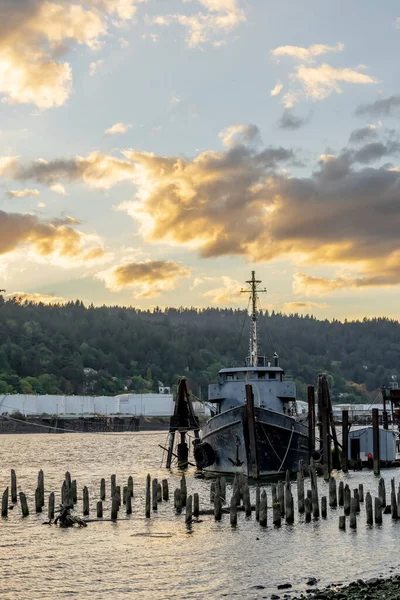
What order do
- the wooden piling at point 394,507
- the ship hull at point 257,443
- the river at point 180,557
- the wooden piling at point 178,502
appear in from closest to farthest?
the river at point 180,557 → the wooden piling at point 394,507 → the wooden piling at point 178,502 → the ship hull at point 257,443

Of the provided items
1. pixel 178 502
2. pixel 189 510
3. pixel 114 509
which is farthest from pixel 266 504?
pixel 114 509

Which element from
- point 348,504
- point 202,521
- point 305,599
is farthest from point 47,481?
point 305,599

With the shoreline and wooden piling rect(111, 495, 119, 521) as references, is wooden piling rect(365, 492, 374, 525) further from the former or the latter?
wooden piling rect(111, 495, 119, 521)

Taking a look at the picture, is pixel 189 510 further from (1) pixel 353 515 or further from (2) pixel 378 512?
(2) pixel 378 512

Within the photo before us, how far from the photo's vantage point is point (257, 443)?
201 feet

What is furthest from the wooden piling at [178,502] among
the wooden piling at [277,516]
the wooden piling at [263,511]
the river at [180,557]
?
the wooden piling at [277,516]

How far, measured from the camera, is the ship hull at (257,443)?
61.1m

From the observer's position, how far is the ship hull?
6106cm

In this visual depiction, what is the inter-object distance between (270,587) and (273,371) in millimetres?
40899

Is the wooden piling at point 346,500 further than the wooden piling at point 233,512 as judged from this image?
Yes

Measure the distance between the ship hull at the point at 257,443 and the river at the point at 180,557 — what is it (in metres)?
16.1

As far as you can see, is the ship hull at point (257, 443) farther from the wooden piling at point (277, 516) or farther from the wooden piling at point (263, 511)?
the wooden piling at point (263, 511)

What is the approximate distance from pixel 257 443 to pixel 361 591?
35512 millimetres

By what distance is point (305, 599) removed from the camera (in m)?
24.9
